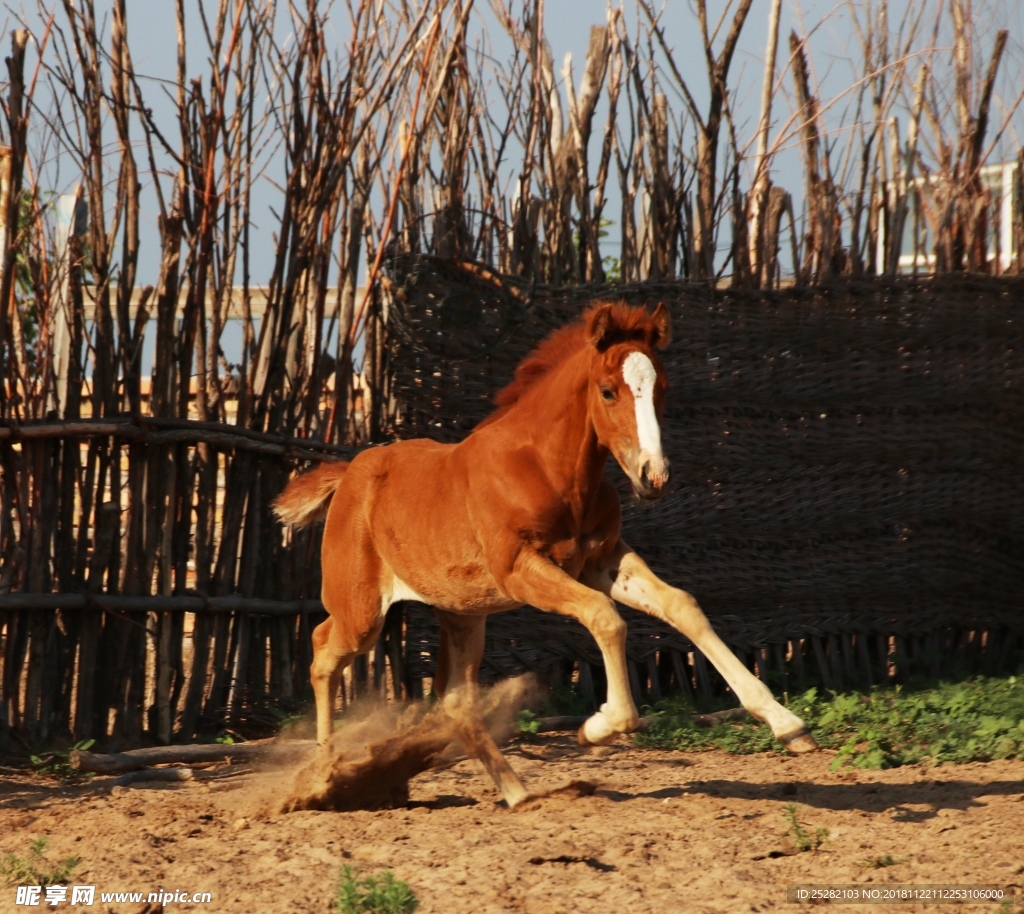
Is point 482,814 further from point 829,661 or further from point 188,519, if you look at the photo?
point 829,661

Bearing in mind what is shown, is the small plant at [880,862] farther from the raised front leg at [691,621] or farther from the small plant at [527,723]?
the small plant at [527,723]

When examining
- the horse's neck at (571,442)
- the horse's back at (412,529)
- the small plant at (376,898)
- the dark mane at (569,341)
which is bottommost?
the small plant at (376,898)

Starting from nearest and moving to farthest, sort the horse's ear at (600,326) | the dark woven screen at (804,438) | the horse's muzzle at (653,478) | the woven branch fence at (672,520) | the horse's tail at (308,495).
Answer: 1. the horse's muzzle at (653,478)
2. the horse's ear at (600,326)
3. the horse's tail at (308,495)
4. the woven branch fence at (672,520)
5. the dark woven screen at (804,438)

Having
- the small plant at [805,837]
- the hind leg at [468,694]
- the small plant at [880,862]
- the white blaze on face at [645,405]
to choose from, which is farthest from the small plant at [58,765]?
the small plant at [880,862]

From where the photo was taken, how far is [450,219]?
6.81m

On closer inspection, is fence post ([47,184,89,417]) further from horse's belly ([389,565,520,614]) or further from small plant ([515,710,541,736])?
small plant ([515,710,541,736])

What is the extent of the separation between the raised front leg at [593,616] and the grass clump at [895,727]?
1808mm

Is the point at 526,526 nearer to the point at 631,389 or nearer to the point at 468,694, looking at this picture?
the point at 631,389

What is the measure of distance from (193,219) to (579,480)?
2.82m

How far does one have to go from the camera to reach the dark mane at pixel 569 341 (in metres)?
4.41

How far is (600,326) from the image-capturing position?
4.34 metres

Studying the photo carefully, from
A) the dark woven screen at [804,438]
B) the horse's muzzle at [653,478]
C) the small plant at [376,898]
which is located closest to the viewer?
the small plant at [376,898]

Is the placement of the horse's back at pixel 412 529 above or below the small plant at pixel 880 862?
above

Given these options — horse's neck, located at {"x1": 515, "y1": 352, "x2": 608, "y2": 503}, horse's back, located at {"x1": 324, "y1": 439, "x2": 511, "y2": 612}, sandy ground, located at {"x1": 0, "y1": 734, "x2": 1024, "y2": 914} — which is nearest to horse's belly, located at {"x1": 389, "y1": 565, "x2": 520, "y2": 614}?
horse's back, located at {"x1": 324, "y1": 439, "x2": 511, "y2": 612}
